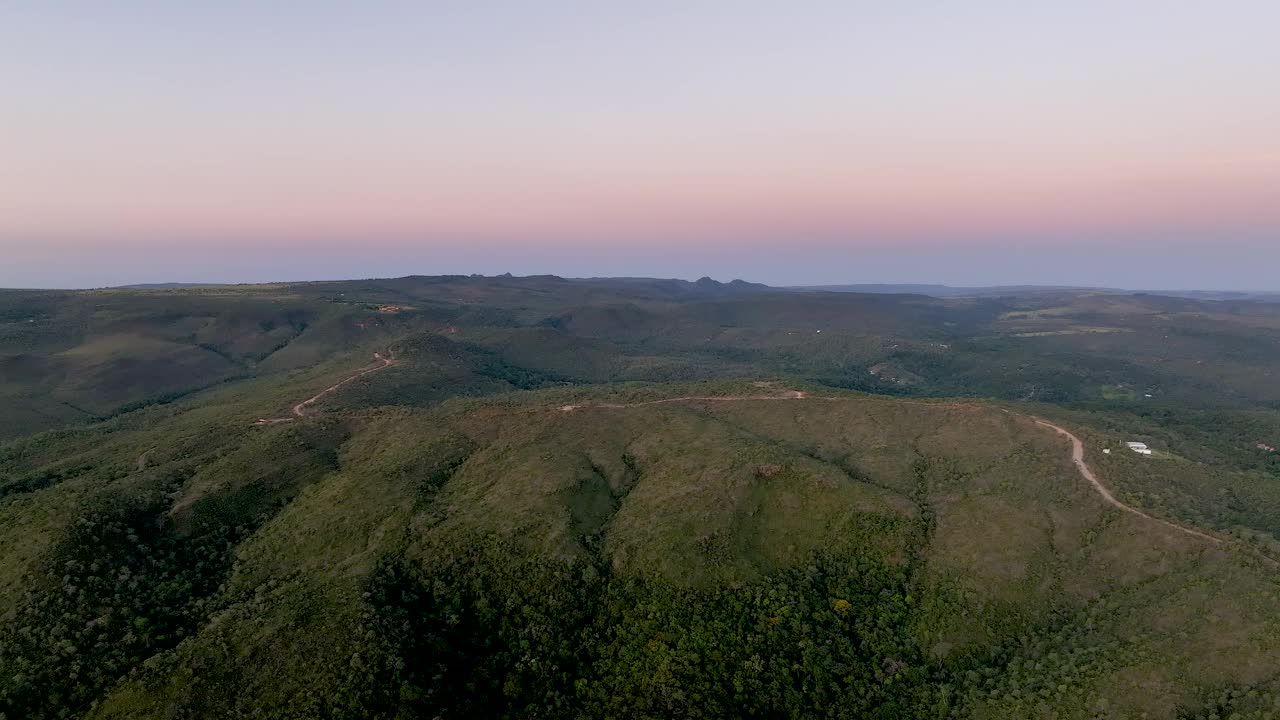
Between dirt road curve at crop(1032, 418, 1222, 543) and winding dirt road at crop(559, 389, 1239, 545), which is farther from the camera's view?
winding dirt road at crop(559, 389, 1239, 545)

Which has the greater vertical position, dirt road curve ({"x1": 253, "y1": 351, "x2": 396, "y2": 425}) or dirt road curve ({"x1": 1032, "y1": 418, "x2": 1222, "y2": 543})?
dirt road curve ({"x1": 253, "y1": 351, "x2": 396, "y2": 425})

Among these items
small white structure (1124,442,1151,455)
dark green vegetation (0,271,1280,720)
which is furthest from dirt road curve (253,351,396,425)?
small white structure (1124,442,1151,455)


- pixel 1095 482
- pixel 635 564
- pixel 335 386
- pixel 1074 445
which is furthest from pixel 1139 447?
→ pixel 335 386

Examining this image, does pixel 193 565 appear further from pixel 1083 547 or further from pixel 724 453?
pixel 1083 547

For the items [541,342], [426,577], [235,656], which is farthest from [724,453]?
[541,342]

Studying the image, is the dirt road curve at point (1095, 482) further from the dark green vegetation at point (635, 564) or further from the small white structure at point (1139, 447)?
the small white structure at point (1139, 447)

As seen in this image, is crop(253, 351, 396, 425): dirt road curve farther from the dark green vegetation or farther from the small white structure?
the small white structure
